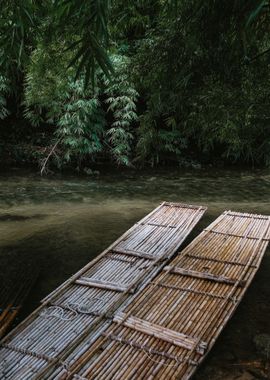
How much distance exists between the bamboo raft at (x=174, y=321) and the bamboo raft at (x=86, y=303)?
109 millimetres

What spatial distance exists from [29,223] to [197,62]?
459 centimetres

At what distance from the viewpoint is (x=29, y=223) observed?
751 centimetres

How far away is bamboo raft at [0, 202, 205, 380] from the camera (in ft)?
10.9

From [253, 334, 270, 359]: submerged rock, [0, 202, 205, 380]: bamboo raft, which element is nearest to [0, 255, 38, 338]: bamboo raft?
[0, 202, 205, 380]: bamboo raft

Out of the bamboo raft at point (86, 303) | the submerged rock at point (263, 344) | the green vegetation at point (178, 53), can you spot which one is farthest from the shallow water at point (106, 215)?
the green vegetation at point (178, 53)

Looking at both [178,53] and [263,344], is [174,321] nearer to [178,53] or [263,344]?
[263,344]

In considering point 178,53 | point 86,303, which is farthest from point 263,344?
point 178,53

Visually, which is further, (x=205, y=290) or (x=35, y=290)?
(x=35, y=290)

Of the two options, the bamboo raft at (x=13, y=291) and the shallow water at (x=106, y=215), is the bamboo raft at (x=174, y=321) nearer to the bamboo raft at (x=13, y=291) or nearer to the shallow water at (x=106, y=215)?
the shallow water at (x=106, y=215)

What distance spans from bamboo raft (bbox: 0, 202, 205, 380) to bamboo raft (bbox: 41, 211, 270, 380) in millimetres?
109

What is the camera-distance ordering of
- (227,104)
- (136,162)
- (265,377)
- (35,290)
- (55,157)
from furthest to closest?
(136,162) < (55,157) < (35,290) < (227,104) < (265,377)

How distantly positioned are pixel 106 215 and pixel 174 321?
176 inches

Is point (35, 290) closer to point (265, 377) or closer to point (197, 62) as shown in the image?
point (265, 377)

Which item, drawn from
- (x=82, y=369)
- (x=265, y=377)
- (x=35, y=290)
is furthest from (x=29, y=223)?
(x=265, y=377)
